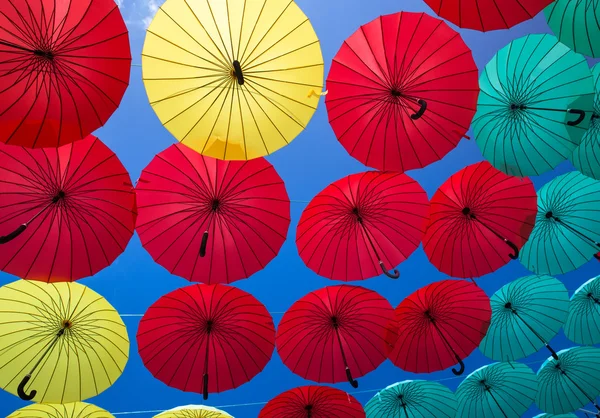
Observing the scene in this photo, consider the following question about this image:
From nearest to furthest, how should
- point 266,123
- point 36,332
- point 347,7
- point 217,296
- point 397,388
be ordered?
point 266,123
point 36,332
point 217,296
point 397,388
point 347,7

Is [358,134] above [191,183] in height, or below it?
above

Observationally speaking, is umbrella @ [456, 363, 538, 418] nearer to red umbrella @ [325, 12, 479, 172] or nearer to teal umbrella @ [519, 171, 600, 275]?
teal umbrella @ [519, 171, 600, 275]

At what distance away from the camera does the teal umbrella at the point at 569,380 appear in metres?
7.57

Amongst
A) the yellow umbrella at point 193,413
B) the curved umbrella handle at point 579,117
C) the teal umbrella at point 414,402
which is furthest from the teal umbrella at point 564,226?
the yellow umbrella at point 193,413

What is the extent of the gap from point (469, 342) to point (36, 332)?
225 inches

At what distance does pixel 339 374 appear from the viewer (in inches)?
242

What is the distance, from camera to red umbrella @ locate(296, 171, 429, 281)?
5375 mm

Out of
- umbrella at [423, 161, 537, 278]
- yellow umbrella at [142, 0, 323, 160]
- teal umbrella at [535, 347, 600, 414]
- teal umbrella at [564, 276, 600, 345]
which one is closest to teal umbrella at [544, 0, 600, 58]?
umbrella at [423, 161, 537, 278]

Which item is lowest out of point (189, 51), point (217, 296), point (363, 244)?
point (217, 296)

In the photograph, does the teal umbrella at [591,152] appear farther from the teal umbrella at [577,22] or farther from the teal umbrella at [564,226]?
the teal umbrella at [577,22]

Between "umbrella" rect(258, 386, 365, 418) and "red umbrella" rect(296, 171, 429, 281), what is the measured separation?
6.24ft

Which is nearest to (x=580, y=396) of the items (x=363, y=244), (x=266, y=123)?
(x=363, y=244)

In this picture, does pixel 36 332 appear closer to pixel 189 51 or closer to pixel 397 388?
pixel 189 51

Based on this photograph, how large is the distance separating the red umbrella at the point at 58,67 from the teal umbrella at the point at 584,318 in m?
7.53
